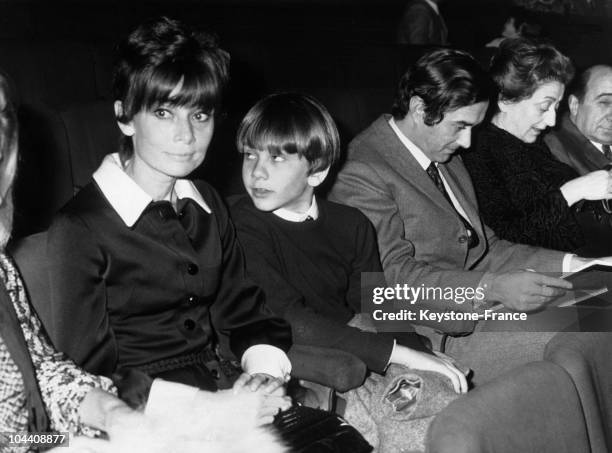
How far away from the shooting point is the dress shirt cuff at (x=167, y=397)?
1279 mm

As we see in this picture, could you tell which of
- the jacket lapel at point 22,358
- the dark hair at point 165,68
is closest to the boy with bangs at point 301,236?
the dark hair at point 165,68

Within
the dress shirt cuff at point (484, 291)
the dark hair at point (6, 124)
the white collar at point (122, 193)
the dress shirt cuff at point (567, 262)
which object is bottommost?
the dress shirt cuff at point (484, 291)

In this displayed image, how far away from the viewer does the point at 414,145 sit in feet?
7.02

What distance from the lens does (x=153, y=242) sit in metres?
1.54

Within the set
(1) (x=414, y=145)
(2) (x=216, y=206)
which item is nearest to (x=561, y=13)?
(1) (x=414, y=145)

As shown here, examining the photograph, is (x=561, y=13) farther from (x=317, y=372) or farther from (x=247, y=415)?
(x=247, y=415)

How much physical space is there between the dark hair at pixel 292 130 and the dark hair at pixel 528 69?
86 cm

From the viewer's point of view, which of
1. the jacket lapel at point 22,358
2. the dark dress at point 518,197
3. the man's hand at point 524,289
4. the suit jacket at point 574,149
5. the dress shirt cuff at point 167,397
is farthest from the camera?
the suit jacket at point 574,149

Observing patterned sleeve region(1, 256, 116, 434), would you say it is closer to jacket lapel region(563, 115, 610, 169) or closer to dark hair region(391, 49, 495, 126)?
dark hair region(391, 49, 495, 126)

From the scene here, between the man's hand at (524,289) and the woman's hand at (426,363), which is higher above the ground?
the man's hand at (524,289)

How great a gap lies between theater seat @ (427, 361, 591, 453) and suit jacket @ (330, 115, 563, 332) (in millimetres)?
769

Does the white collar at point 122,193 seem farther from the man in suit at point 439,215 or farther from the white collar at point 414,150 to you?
the white collar at point 414,150

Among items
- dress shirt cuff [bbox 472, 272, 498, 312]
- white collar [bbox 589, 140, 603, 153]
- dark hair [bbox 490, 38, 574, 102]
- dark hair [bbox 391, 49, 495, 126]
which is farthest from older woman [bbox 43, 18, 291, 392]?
white collar [bbox 589, 140, 603, 153]

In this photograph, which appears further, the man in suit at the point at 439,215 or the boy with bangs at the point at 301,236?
the man in suit at the point at 439,215
